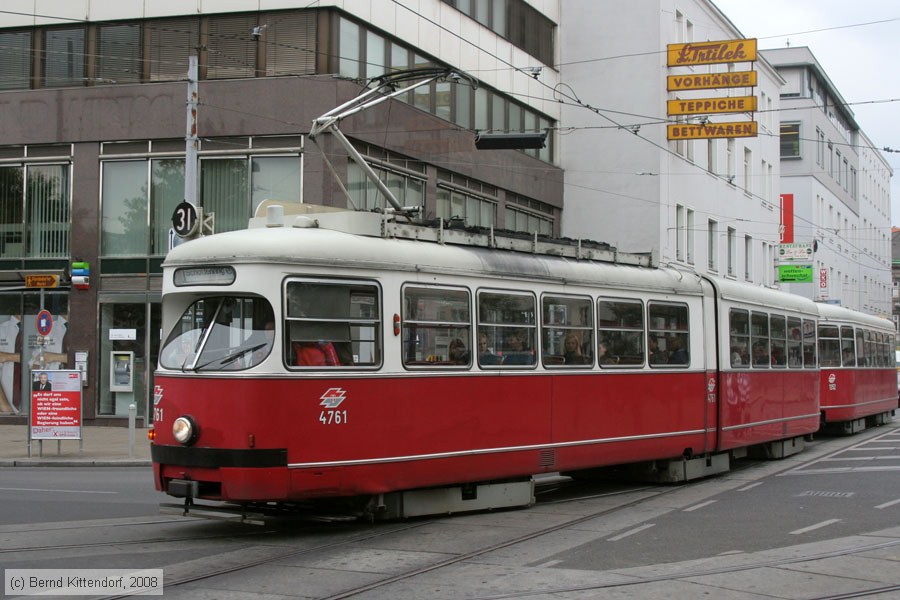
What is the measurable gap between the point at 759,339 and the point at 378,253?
903cm

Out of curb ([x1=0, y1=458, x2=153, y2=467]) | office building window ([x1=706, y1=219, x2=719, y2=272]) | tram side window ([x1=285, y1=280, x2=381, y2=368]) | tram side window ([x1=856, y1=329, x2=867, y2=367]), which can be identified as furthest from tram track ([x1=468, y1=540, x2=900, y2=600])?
office building window ([x1=706, y1=219, x2=719, y2=272])

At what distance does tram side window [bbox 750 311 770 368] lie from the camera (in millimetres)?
17141

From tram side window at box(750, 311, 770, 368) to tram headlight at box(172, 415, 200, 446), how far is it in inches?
402

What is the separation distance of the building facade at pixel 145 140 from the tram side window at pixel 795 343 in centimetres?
1008

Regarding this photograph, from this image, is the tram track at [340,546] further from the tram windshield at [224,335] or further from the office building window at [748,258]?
the office building window at [748,258]

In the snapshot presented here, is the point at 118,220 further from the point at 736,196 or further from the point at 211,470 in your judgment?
the point at 736,196

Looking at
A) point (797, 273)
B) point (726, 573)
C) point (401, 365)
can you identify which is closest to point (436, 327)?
point (401, 365)

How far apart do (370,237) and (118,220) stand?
18190 mm

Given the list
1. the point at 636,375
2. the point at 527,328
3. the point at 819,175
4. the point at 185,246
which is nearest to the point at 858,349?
the point at 636,375

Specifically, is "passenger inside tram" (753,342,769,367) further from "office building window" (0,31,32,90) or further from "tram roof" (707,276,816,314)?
"office building window" (0,31,32,90)

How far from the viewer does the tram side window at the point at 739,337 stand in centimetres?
1625

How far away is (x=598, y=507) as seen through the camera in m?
12.6

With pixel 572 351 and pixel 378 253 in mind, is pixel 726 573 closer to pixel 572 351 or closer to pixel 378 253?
pixel 378 253

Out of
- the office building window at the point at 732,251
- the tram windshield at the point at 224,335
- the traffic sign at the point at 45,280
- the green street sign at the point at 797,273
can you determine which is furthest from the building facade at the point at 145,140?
the green street sign at the point at 797,273
